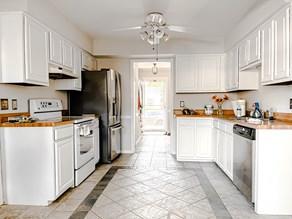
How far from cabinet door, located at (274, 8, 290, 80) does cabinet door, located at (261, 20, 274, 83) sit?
9cm

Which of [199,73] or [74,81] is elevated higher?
[199,73]

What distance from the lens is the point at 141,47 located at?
4895 mm

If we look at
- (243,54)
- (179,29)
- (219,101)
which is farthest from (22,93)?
(219,101)

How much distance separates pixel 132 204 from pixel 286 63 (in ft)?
7.58

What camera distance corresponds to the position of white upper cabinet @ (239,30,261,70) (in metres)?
3.13

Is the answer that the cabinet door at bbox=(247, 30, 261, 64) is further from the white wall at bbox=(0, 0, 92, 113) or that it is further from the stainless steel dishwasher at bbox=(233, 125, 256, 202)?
the white wall at bbox=(0, 0, 92, 113)

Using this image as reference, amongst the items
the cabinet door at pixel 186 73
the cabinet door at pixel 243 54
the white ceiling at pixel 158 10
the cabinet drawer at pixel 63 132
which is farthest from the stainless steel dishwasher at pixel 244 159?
the cabinet drawer at pixel 63 132

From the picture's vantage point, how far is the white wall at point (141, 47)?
479 centimetres

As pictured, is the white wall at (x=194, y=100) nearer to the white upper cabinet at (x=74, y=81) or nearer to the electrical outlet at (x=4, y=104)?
the white upper cabinet at (x=74, y=81)

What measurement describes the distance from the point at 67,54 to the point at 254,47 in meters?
2.83

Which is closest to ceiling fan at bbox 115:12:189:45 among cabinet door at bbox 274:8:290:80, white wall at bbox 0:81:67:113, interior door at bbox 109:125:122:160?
cabinet door at bbox 274:8:290:80

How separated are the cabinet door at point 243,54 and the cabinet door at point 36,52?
2946 mm

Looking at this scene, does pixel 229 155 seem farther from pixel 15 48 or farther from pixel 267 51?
pixel 15 48

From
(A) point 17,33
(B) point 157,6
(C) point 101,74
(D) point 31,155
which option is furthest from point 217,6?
(D) point 31,155
